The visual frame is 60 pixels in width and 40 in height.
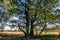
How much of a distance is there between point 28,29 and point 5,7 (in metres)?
4.17

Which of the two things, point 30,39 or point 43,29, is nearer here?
point 30,39

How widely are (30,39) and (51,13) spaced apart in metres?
4.93

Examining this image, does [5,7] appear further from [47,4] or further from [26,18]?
[47,4]

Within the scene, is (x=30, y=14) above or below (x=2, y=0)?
below

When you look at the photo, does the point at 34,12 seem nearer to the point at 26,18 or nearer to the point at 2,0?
the point at 26,18

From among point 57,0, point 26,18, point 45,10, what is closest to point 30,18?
point 26,18

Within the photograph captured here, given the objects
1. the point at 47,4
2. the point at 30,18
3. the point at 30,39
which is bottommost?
the point at 30,39

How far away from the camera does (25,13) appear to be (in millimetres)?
27703

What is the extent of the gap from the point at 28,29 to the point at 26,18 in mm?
1483

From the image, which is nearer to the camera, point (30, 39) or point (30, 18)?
point (30, 39)

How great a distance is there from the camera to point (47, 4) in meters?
27.6

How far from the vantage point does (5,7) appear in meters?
27.9

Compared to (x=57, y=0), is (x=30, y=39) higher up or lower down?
lower down


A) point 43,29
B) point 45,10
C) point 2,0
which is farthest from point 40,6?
A: point 2,0
